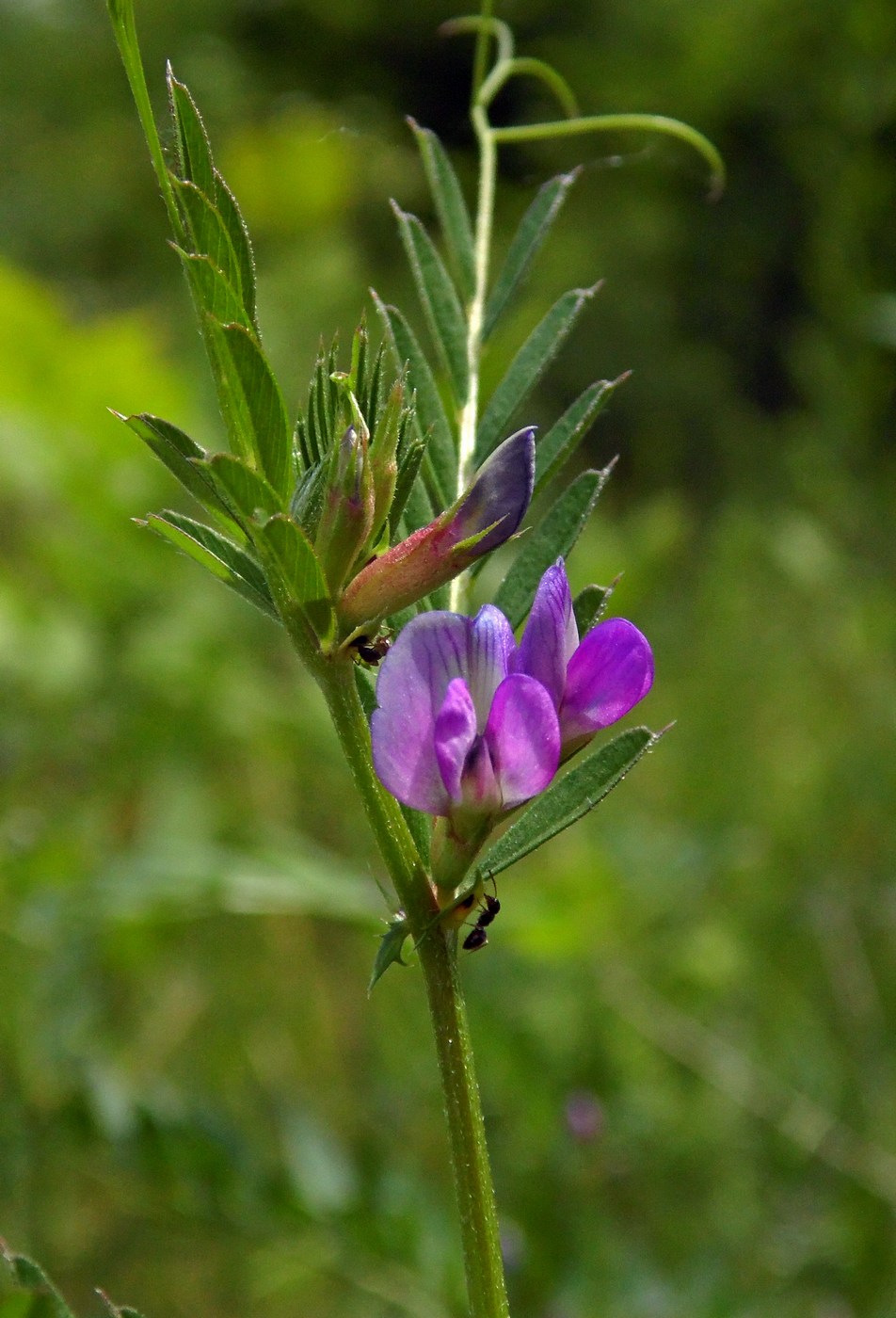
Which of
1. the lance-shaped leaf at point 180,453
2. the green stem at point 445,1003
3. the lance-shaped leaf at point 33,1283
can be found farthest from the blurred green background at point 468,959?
the lance-shaped leaf at point 180,453

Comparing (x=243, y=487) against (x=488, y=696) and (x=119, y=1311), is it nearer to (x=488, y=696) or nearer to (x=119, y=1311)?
(x=488, y=696)

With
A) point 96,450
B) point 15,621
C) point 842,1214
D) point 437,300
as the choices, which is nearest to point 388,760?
point 437,300

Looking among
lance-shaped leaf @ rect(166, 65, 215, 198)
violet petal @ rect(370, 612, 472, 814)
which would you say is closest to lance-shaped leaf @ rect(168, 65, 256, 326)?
lance-shaped leaf @ rect(166, 65, 215, 198)

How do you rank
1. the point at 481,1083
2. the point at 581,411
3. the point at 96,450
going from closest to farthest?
the point at 581,411 < the point at 481,1083 < the point at 96,450

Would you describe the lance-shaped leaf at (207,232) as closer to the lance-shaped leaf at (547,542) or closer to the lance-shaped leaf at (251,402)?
the lance-shaped leaf at (251,402)

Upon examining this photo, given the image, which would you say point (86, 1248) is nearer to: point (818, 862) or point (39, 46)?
point (818, 862)

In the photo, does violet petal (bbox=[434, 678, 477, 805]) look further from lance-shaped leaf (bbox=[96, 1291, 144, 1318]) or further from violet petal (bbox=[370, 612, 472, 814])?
lance-shaped leaf (bbox=[96, 1291, 144, 1318])

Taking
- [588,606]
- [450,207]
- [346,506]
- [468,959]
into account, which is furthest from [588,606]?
[468,959]
